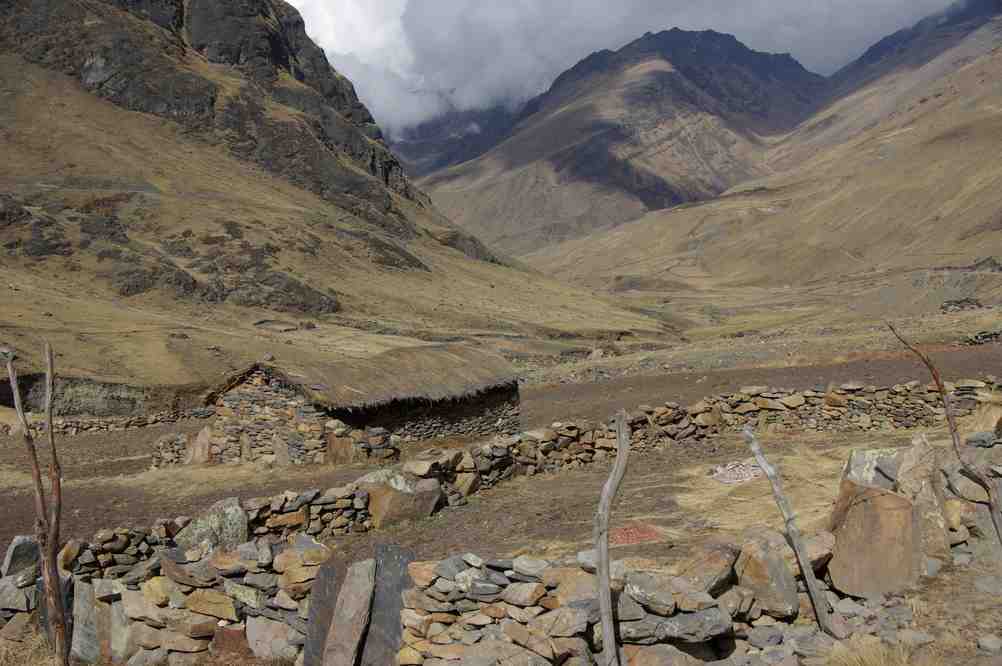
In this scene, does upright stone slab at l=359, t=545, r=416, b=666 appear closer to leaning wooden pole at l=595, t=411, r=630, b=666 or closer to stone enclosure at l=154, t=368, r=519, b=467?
leaning wooden pole at l=595, t=411, r=630, b=666

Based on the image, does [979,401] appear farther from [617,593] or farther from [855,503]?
[617,593]

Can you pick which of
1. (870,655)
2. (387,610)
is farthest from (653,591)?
(387,610)

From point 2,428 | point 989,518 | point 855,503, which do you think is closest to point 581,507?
point 855,503

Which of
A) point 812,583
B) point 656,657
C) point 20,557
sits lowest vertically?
point 656,657

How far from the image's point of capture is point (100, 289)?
58281 millimetres

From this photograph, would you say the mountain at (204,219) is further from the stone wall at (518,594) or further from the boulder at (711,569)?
the boulder at (711,569)

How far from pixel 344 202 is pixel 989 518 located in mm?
100151

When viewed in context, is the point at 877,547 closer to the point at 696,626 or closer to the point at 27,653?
the point at 696,626

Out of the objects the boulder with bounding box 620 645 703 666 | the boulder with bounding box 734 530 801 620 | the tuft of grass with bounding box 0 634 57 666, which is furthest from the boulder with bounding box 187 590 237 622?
the boulder with bounding box 734 530 801 620

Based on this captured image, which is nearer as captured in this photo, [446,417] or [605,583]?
[605,583]

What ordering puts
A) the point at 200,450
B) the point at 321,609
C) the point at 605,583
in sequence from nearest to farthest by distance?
the point at 605,583 → the point at 321,609 → the point at 200,450

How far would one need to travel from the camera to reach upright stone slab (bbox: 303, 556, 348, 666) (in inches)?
341

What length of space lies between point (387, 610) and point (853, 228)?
139405 mm

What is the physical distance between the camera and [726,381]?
1206 inches
